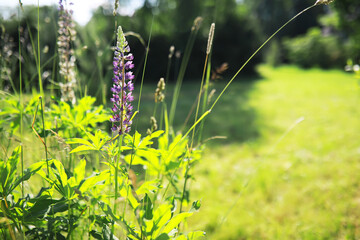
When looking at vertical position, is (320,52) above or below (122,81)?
below

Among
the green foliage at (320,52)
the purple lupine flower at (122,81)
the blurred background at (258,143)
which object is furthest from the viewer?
the green foliage at (320,52)

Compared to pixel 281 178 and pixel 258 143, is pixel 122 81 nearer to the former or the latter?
pixel 281 178

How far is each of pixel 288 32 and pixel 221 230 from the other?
27.1 metres

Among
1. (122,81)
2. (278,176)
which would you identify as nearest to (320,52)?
(278,176)

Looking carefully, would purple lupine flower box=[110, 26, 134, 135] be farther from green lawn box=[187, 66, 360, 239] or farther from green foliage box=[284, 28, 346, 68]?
green foliage box=[284, 28, 346, 68]

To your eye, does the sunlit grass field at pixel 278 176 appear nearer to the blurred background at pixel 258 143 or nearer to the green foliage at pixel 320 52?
the blurred background at pixel 258 143

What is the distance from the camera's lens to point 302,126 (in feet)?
15.0

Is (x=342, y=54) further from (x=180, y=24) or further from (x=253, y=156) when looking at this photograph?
(x=253, y=156)

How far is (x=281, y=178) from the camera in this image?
2.79 m

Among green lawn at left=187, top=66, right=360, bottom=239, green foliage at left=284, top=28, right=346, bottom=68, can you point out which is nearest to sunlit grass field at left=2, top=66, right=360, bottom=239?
green lawn at left=187, top=66, right=360, bottom=239

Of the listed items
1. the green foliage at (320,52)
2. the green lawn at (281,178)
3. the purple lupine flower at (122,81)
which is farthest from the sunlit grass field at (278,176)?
the green foliage at (320,52)

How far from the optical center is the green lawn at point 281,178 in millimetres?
1968

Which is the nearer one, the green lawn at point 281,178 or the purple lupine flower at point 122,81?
the purple lupine flower at point 122,81

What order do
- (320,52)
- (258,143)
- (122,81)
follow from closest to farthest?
(122,81) < (258,143) < (320,52)
